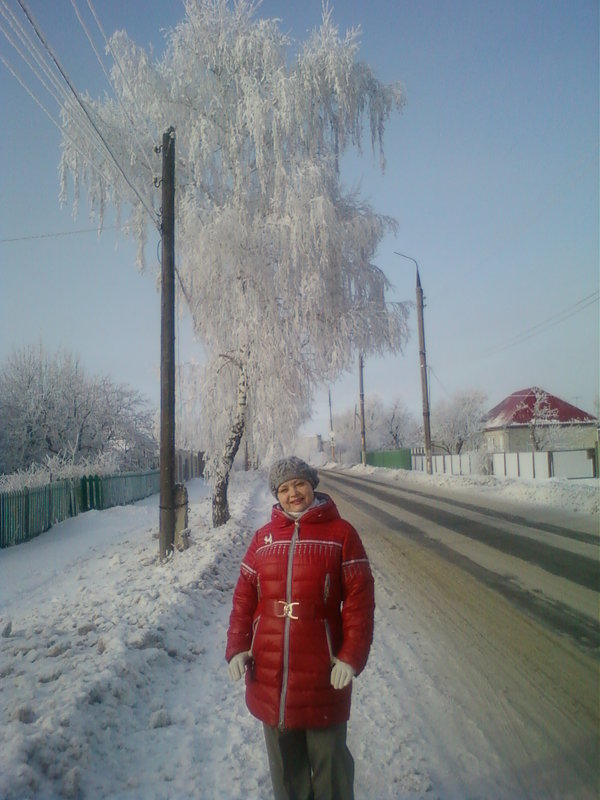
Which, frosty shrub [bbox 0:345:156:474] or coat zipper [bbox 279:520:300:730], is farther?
frosty shrub [bbox 0:345:156:474]

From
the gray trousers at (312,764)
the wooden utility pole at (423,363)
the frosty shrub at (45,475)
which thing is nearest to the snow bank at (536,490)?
the wooden utility pole at (423,363)

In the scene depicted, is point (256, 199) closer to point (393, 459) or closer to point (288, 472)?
point (288, 472)

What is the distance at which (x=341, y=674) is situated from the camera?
2.25 meters

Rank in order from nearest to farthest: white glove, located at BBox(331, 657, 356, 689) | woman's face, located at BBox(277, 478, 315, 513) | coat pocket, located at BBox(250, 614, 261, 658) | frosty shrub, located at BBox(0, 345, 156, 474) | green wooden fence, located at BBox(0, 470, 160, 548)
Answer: white glove, located at BBox(331, 657, 356, 689) → coat pocket, located at BBox(250, 614, 261, 658) → woman's face, located at BBox(277, 478, 315, 513) → green wooden fence, located at BBox(0, 470, 160, 548) → frosty shrub, located at BBox(0, 345, 156, 474)

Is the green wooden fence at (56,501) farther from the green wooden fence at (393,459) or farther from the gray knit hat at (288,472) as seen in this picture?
the green wooden fence at (393,459)

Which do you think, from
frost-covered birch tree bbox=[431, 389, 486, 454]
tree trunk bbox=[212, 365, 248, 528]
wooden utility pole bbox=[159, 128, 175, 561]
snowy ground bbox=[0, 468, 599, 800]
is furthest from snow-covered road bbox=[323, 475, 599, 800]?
frost-covered birch tree bbox=[431, 389, 486, 454]

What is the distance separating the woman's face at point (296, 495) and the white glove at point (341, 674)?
71 centimetres

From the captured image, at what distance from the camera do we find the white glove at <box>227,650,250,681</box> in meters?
2.41

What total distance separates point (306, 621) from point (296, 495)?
0.58 meters

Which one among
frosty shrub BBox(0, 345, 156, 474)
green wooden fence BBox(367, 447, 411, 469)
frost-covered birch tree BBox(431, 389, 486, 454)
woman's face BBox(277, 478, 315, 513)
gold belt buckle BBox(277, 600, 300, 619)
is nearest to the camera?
gold belt buckle BBox(277, 600, 300, 619)

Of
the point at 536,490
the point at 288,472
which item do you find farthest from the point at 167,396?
the point at 536,490

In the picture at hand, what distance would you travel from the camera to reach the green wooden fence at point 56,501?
522 inches

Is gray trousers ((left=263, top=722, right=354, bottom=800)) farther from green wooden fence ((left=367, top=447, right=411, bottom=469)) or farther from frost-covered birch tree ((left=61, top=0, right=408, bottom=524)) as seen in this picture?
green wooden fence ((left=367, top=447, right=411, bottom=469))

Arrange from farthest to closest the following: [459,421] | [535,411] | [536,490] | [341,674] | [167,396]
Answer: [459,421] → [535,411] → [536,490] → [167,396] → [341,674]
